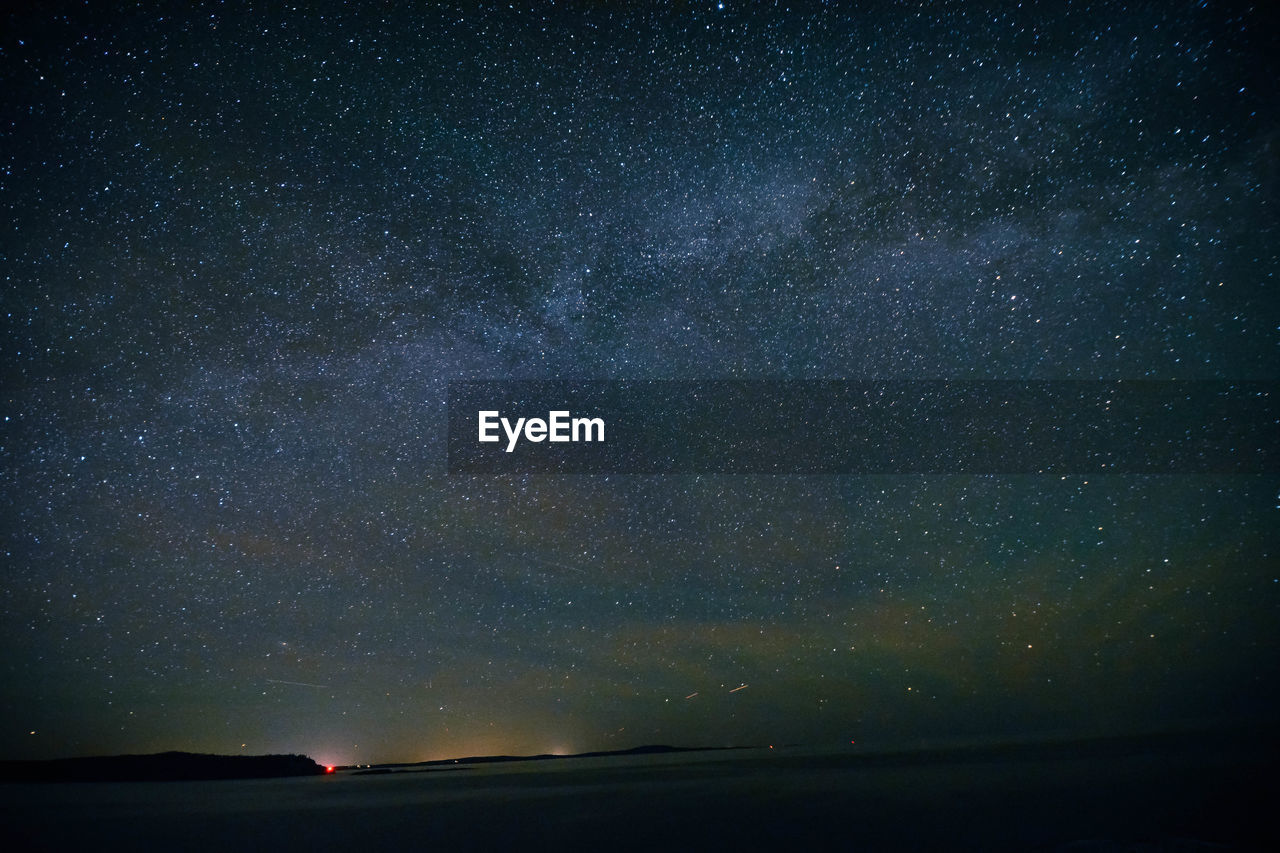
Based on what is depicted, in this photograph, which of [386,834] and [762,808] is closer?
[386,834]

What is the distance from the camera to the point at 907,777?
1764 inches

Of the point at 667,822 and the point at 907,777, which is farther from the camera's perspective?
the point at 907,777

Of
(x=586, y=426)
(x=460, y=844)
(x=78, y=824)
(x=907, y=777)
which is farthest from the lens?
(x=907, y=777)

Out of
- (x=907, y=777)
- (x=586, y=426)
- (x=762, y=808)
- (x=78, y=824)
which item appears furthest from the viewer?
(x=907, y=777)

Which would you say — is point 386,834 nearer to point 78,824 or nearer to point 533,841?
point 533,841

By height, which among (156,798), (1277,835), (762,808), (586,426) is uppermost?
(586,426)

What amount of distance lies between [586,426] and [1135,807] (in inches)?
873

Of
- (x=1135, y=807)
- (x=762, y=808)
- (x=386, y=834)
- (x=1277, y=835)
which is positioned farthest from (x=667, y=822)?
(x=1277, y=835)

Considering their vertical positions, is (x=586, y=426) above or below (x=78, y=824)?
above

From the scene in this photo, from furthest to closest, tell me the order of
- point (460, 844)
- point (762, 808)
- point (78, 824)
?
point (78, 824), point (762, 808), point (460, 844)

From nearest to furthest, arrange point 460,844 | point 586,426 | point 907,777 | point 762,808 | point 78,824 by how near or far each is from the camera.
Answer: point 586,426 < point 460,844 < point 762,808 < point 78,824 < point 907,777

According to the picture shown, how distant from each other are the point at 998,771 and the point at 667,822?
29996 millimetres

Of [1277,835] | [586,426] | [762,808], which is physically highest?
[586,426]

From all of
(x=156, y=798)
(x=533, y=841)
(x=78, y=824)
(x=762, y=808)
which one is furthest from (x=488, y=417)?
(x=156, y=798)
